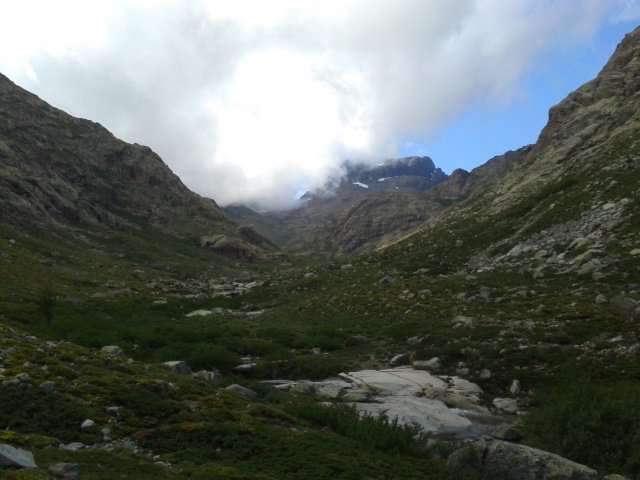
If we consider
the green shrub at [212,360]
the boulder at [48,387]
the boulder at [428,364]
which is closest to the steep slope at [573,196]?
the boulder at [428,364]

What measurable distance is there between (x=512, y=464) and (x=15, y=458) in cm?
922

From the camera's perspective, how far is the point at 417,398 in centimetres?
1823

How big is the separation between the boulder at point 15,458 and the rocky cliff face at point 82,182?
67.0m

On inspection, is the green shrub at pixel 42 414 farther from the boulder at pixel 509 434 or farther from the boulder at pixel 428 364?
the boulder at pixel 428 364

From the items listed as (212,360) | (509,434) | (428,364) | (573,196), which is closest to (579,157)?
(573,196)

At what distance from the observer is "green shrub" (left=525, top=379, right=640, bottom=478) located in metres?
11.5

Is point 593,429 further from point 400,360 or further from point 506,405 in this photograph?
point 400,360

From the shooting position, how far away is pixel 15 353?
14453 mm

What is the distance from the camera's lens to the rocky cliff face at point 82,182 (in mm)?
82562

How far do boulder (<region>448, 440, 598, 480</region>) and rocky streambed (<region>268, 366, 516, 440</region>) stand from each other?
12.3 ft

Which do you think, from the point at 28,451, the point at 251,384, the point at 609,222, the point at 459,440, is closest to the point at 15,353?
the point at 28,451

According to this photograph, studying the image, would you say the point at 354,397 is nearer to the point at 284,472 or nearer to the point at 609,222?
the point at 284,472

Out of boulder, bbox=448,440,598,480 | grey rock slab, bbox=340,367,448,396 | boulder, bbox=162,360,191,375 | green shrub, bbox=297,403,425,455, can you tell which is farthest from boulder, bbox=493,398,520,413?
boulder, bbox=162,360,191,375

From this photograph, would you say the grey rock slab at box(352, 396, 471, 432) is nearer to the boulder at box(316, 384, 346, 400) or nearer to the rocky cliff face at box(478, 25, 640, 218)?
the boulder at box(316, 384, 346, 400)
